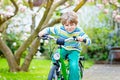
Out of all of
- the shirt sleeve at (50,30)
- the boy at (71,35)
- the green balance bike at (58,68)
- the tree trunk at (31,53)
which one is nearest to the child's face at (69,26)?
the boy at (71,35)

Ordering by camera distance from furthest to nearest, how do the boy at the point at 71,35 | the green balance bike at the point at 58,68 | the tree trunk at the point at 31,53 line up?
1. the tree trunk at the point at 31,53
2. the boy at the point at 71,35
3. the green balance bike at the point at 58,68

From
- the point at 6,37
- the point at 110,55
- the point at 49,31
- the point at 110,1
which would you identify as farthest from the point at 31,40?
the point at 6,37

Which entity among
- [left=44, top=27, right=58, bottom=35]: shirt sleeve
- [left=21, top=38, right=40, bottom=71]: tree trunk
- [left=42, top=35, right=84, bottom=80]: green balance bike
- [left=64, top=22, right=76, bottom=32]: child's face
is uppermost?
[left=64, top=22, right=76, bottom=32]: child's face

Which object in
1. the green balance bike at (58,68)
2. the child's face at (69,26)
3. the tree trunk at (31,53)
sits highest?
the child's face at (69,26)

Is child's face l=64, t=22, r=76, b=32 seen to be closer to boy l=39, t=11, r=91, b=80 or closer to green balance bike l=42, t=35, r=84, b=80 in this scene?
boy l=39, t=11, r=91, b=80

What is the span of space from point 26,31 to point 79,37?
42.7ft

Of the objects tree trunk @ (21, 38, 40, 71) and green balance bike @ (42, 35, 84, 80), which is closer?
green balance bike @ (42, 35, 84, 80)

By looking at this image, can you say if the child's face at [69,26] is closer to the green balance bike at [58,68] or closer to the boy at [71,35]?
the boy at [71,35]

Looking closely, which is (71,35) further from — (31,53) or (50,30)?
(31,53)

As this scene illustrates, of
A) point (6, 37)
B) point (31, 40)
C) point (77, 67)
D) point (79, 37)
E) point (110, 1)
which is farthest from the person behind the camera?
point (6, 37)

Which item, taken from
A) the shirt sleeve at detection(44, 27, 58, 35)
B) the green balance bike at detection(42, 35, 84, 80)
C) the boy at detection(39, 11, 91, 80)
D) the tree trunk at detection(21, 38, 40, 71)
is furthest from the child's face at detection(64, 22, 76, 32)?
the tree trunk at detection(21, 38, 40, 71)

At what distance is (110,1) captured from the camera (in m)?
13.5

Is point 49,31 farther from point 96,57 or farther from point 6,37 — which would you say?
point 6,37

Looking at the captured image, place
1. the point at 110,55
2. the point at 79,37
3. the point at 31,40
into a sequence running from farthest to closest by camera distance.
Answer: the point at 110,55 < the point at 31,40 < the point at 79,37
